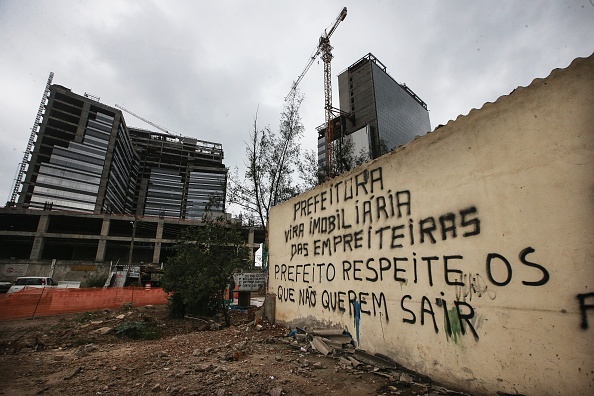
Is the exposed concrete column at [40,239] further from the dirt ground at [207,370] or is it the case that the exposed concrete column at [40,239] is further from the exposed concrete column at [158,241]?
the dirt ground at [207,370]

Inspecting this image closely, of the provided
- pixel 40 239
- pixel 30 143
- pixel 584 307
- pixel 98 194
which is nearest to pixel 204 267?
pixel 584 307

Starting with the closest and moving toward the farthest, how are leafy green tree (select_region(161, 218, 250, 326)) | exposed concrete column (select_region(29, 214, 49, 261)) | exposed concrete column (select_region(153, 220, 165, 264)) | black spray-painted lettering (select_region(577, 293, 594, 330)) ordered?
black spray-painted lettering (select_region(577, 293, 594, 330))
leafy green tree (select_region(161, 218, 250, 326))
exposed concrete column (select_region(29, 214, 49, 261))
exposed concrete column (select_region(153, 220, 165, 264))

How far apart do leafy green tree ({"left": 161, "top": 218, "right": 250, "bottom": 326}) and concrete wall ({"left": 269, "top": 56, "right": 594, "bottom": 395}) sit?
4.81 m

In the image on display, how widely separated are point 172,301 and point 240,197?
30.4ft

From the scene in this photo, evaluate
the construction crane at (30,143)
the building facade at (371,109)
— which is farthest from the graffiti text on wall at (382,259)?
the construction crane at (30,143)

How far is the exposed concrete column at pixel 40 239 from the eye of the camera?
34919 mm

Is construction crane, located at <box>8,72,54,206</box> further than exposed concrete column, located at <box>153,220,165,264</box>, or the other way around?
construction crane, located at <box>8,72,54,206</box>

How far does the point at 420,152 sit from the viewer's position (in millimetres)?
3889

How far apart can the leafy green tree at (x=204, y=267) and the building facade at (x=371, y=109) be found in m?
33.2

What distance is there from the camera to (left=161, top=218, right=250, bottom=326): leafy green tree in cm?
→ 841

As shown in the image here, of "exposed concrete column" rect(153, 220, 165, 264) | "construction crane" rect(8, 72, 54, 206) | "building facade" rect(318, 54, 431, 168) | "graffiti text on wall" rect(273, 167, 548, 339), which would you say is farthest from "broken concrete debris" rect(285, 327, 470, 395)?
"construction crane" rect(8, 72, 54, 206)

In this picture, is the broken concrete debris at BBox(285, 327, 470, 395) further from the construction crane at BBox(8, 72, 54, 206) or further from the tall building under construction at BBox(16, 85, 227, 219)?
the construction crane at BBox(8, 72, 54, 206)

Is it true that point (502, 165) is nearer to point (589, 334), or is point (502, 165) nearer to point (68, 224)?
point (589, 334)

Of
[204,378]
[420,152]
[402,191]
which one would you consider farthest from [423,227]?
[204,378]
